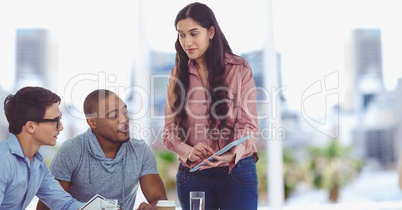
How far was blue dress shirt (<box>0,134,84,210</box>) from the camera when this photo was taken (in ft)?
8.41

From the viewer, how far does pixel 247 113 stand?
10.2 ft

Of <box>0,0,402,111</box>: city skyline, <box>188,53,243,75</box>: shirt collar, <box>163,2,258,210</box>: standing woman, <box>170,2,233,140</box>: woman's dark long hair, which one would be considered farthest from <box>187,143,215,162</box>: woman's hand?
<box>0,0,402,111</box>: city skyline

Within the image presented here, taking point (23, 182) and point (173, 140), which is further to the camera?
point (173, 140)

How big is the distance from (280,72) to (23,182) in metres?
2.45

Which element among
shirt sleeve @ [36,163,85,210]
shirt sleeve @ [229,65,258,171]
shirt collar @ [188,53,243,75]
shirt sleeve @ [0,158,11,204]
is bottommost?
shirt sleeve @ [36,163,85,210]

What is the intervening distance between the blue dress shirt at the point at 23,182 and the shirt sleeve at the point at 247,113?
92 centimetres

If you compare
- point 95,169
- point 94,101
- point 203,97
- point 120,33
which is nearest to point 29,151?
point 95,169

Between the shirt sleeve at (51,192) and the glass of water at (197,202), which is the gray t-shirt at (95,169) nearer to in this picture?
the shirt sleeve at (51,192)

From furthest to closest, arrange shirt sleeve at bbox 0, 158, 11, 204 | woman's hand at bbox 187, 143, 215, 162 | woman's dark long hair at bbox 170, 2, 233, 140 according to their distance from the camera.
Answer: woman's dark long hair at bbox 170, 2, 233, 140 < woman's hand at bbox 187, 143, 215, 162 < shirt sleeve at bbox 0, 158, 11, 204

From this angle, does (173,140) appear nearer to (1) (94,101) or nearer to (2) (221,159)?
(2) (221,159)

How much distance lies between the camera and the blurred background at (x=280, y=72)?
4215 millimetres

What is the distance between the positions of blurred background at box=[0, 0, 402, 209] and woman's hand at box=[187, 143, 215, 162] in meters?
0.82

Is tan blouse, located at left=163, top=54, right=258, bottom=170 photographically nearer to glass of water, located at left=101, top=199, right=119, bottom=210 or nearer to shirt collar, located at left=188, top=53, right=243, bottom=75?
shirt collar, located at left=188, top=53, right=243, bottom=75

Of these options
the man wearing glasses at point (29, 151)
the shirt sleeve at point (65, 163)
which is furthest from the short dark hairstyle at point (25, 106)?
the shirt sleeve at point (65, 163)
